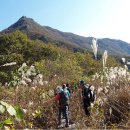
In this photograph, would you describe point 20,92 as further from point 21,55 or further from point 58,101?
point 21,55

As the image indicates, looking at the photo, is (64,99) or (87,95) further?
(64,99)

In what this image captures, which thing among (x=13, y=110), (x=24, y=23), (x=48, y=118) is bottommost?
(x=48, y=118)

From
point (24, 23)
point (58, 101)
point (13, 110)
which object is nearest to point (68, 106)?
point (58, 101)

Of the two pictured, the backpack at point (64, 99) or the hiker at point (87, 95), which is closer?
the hiker at point (87, 95)

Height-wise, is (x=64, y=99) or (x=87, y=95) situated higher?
(x=87, y=95)

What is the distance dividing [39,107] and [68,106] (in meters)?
0.98

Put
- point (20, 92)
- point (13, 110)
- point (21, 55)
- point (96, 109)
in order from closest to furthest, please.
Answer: point (13, 110)
point (96, 109)
point (20, 92)
point (21, 55)

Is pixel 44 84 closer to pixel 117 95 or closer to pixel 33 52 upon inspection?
pixel 117 95

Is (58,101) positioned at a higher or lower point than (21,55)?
lower

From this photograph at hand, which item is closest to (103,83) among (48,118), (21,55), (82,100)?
(82,100)

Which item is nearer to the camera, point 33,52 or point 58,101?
point 58,101

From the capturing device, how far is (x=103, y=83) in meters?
13.7

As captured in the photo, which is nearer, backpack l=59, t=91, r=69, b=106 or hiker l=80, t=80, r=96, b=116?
hiker l=80, t=80, r=96, b=116

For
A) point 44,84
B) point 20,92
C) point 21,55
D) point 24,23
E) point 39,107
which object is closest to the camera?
point 39,107
